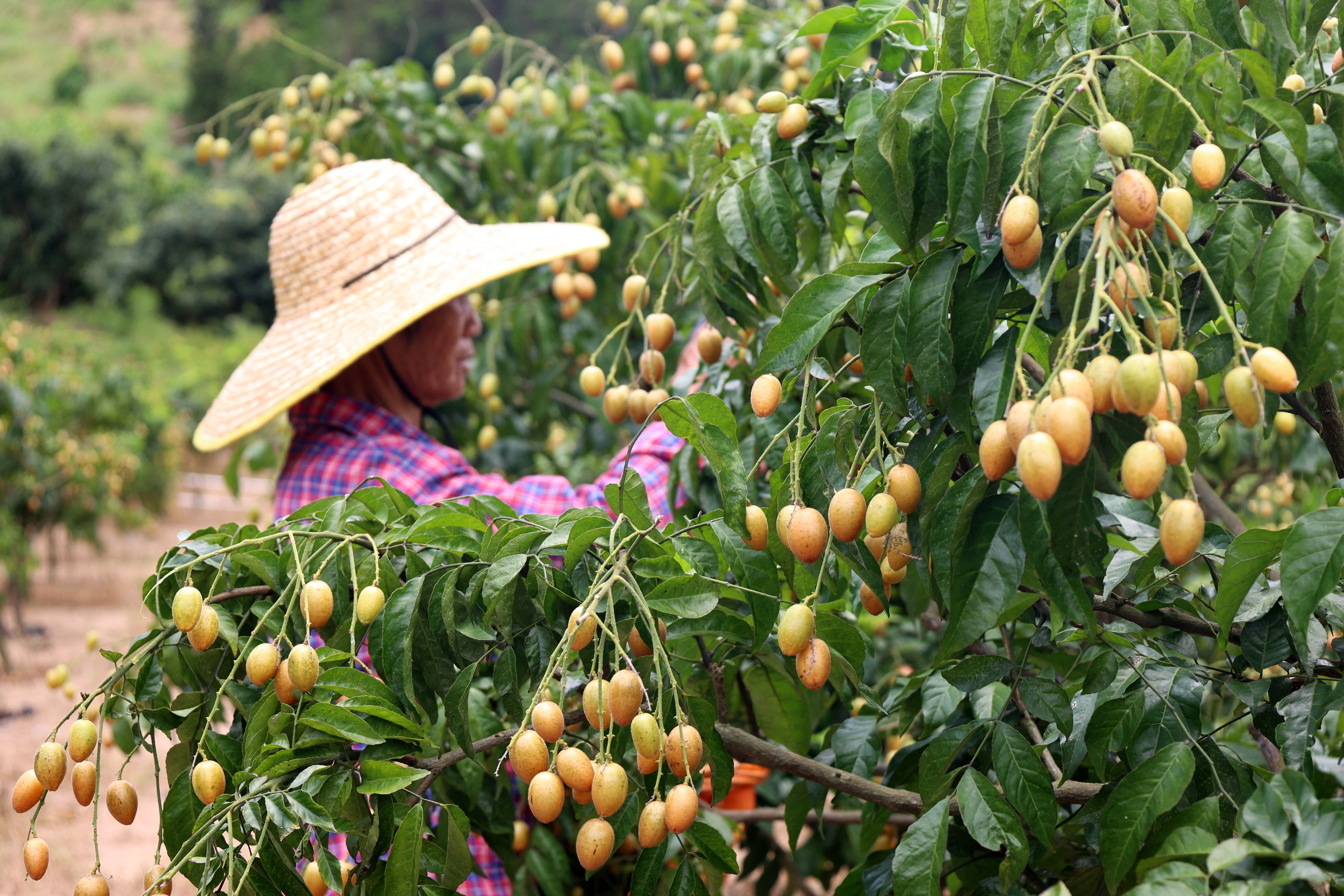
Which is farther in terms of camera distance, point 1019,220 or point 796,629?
point 796,629

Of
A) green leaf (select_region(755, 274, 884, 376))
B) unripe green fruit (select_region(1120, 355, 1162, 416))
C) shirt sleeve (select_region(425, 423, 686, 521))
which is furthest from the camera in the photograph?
shirt sleeve (select_region(425, 423, 686, 521))

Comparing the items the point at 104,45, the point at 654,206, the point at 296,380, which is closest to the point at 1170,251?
the point at 296,380

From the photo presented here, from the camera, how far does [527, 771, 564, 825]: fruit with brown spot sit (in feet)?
2.07

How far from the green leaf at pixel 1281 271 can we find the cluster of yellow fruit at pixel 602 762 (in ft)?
1.31

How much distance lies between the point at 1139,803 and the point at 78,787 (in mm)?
732

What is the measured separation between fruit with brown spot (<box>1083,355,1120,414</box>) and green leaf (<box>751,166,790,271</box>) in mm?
398

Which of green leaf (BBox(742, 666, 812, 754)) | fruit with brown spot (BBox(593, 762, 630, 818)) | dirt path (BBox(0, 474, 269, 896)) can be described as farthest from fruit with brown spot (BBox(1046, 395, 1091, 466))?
dirt path (BBox(0, 474, 269, 896))

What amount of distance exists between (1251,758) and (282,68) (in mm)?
22497

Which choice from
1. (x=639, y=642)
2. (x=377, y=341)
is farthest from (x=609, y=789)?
(x=377, y=341)

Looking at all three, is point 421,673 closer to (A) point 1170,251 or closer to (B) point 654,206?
(A) point 1170,251

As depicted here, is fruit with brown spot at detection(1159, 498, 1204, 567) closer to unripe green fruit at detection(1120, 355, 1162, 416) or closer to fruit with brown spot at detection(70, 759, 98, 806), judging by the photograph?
unripe green fruit at detection(1120, 355, 1162, 416)

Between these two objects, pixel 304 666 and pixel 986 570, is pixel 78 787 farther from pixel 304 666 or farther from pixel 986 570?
pixel 986 570

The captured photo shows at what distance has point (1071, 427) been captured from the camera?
461 mm

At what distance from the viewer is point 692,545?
748mm
